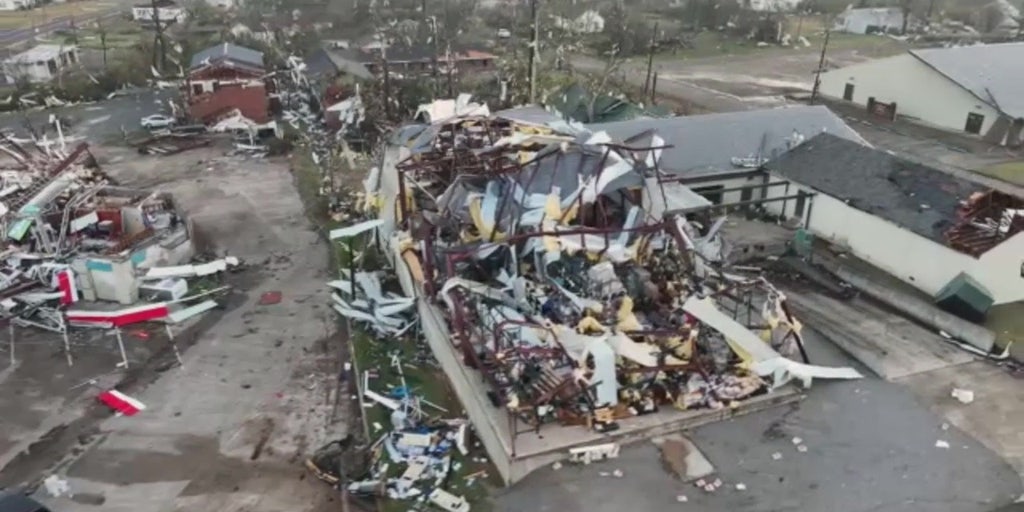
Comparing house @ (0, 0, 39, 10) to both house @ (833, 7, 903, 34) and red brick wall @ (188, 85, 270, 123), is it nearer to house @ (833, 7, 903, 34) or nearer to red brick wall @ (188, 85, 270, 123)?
red brick wall @ (188, 85, 270, 123)

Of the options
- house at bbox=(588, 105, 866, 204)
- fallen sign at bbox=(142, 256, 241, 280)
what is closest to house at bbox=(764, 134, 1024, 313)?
→ house at bbox=(588, 105, 866, 204)

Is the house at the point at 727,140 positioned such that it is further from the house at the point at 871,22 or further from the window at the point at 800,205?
the house at the point at 871,22

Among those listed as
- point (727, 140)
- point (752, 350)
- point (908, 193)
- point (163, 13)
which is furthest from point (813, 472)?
point (163, 13)

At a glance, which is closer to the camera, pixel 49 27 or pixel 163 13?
pixel 163 13

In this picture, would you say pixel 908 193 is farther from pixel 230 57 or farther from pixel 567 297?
pixel 230 57

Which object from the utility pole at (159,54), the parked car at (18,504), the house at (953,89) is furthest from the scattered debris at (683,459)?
the utility pole at (159,54)

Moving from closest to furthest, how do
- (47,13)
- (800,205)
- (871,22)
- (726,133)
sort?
(800,205) → (726,133) → (871,22) → (47,13)
